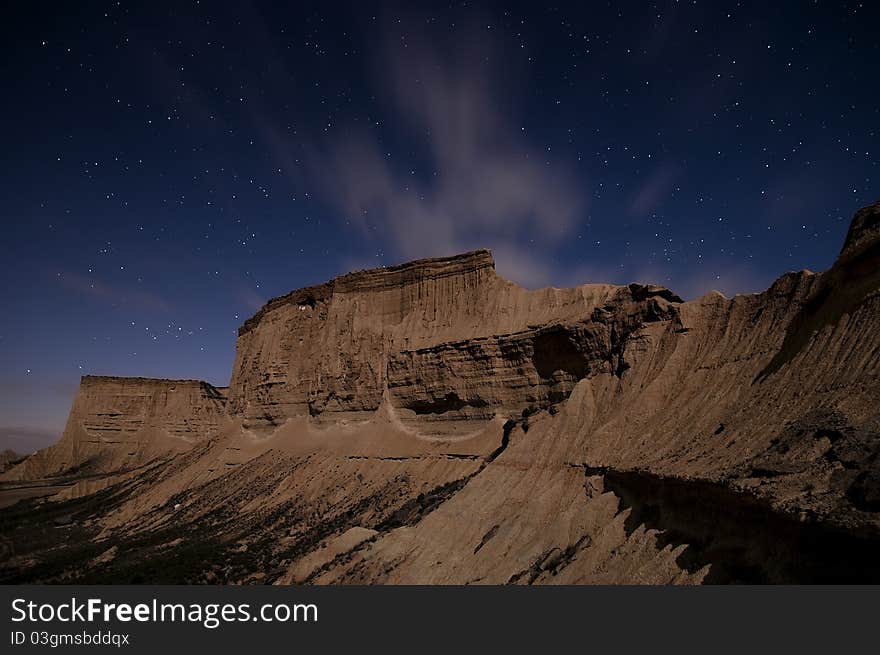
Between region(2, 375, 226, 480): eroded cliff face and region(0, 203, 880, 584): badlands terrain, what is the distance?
68.8ft

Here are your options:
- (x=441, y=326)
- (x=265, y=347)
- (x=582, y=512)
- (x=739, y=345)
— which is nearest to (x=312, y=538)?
(x=582, y=512)

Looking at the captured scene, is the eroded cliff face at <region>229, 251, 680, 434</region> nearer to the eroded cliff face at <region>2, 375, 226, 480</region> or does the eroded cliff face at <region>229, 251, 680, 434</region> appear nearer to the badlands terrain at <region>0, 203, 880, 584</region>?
the badlands terrain at <region>0, 203, 880, 584</region>

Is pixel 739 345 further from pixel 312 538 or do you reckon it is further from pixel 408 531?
pixel 312 538

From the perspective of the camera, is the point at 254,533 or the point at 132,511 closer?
the point at 254,533

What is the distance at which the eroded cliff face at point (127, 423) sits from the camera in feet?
242

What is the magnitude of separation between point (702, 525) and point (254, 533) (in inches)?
975

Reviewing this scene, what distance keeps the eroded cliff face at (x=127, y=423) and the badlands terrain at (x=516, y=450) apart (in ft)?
68.8

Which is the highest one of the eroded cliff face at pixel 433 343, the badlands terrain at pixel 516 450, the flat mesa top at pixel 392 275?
the flat mesa top at pixel 392 275

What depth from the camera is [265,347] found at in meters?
52.5

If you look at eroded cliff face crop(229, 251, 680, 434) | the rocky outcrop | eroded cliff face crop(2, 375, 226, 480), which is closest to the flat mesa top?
eroded cliff face crop(229, 251, 680, 434)

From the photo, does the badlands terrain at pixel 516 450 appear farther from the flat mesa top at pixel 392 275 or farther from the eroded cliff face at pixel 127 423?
the eroded cliff face at pixel 127 423

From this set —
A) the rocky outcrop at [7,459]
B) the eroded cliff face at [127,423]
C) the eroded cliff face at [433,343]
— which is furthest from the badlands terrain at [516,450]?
the rocky outcrop at [7,459]

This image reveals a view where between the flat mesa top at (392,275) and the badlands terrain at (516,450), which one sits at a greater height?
the flat mesa top at (392,275)

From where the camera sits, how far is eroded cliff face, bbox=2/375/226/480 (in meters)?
73.6
